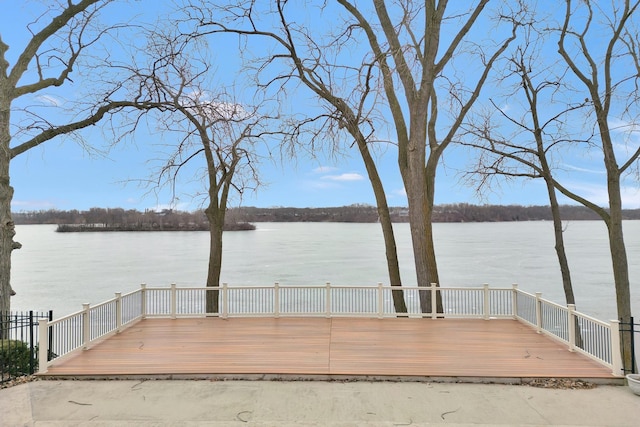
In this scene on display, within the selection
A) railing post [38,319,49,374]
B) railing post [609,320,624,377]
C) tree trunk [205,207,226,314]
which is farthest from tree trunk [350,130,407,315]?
railing post [38,319,49,374]

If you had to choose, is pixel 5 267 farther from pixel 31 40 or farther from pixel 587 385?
pixel 587 385

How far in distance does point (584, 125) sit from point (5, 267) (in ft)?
53.0

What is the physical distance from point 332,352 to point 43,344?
4.30 m

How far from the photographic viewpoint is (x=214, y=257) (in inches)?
525

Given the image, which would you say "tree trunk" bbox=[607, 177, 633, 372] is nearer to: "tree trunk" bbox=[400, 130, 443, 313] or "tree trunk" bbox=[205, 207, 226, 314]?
"tree trunk" bbox=[400, 130, 443, 313]

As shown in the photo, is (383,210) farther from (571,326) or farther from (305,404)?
(305,404)

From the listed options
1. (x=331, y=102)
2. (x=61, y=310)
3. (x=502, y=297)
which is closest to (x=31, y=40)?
(x=331, y=102)

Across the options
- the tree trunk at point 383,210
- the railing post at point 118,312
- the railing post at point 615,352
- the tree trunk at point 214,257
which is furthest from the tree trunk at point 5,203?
the railing post at point 615,352

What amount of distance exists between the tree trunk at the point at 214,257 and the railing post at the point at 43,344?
6087mm

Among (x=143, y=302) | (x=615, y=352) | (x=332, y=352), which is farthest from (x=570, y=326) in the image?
(x=143, y=302)

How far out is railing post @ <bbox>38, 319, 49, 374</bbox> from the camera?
6.17m

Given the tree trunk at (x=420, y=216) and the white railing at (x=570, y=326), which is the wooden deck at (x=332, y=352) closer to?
the white railing at (x=570, y=326)

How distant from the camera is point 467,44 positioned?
43.4 ft

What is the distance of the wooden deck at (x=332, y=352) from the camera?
20.1 ft
